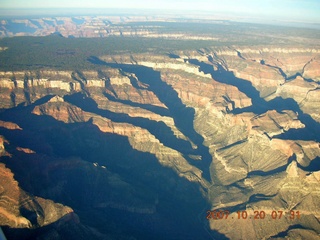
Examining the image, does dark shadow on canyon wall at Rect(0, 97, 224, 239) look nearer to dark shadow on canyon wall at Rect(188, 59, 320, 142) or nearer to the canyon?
the canyon

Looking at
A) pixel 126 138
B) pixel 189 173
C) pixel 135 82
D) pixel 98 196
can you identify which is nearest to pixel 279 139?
pixel 189 173

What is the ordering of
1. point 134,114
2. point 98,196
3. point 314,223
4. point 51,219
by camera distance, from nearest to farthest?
point 51,219 → point 314,223 → point 98,196 → point 134,114

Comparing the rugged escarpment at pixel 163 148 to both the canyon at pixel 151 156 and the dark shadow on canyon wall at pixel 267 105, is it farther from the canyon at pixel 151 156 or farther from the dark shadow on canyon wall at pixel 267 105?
the dark shadow on canyon wall at pixel 267 105

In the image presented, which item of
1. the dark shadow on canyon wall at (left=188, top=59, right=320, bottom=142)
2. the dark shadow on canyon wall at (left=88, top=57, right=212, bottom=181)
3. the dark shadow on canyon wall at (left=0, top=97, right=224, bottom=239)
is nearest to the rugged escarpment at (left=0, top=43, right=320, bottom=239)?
the dark shadow on canyon wall at (left=0, top=97, right=224, bottom=239)

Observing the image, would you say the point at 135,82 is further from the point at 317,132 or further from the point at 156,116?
the point at 317,132
